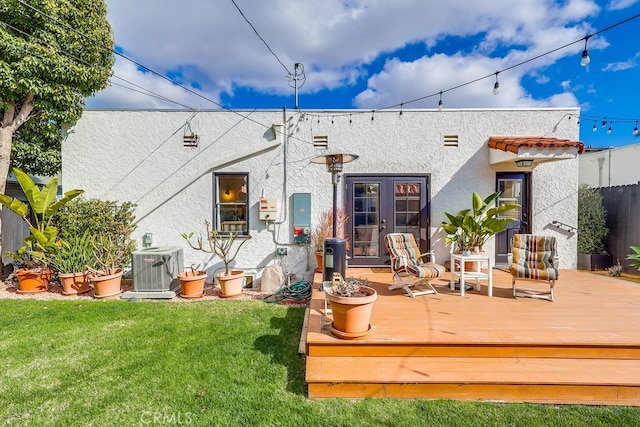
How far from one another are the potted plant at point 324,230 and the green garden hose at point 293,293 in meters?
0.67

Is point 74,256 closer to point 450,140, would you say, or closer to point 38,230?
point 38,230

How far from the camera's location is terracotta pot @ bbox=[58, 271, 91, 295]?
5.70 meters

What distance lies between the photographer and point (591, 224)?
22.7 feet

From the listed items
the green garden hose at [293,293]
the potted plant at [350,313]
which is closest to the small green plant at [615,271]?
the potted plant at [350,313]

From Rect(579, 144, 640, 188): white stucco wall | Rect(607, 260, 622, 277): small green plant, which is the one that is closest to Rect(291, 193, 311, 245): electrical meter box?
Rect(607, 260, 622, 277): small green plant

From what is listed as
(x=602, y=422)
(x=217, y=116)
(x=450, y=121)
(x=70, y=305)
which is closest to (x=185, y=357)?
(x=70, y=305)

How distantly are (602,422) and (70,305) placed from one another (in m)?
7.54

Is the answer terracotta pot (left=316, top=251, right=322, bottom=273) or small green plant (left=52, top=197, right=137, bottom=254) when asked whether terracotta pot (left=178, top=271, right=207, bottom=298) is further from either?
terracotta pot (left=316, top=251, right=322, bottom=273)

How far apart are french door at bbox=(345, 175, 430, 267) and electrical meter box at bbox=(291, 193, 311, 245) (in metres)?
0.95

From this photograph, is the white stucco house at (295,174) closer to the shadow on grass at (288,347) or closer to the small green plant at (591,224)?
the small green plant at (591,224)

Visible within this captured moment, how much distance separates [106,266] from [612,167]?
→ 17.3m

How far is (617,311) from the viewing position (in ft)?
13.0

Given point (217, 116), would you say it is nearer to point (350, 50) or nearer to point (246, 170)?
point (246, 170)

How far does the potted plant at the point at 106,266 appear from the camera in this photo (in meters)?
5.61
